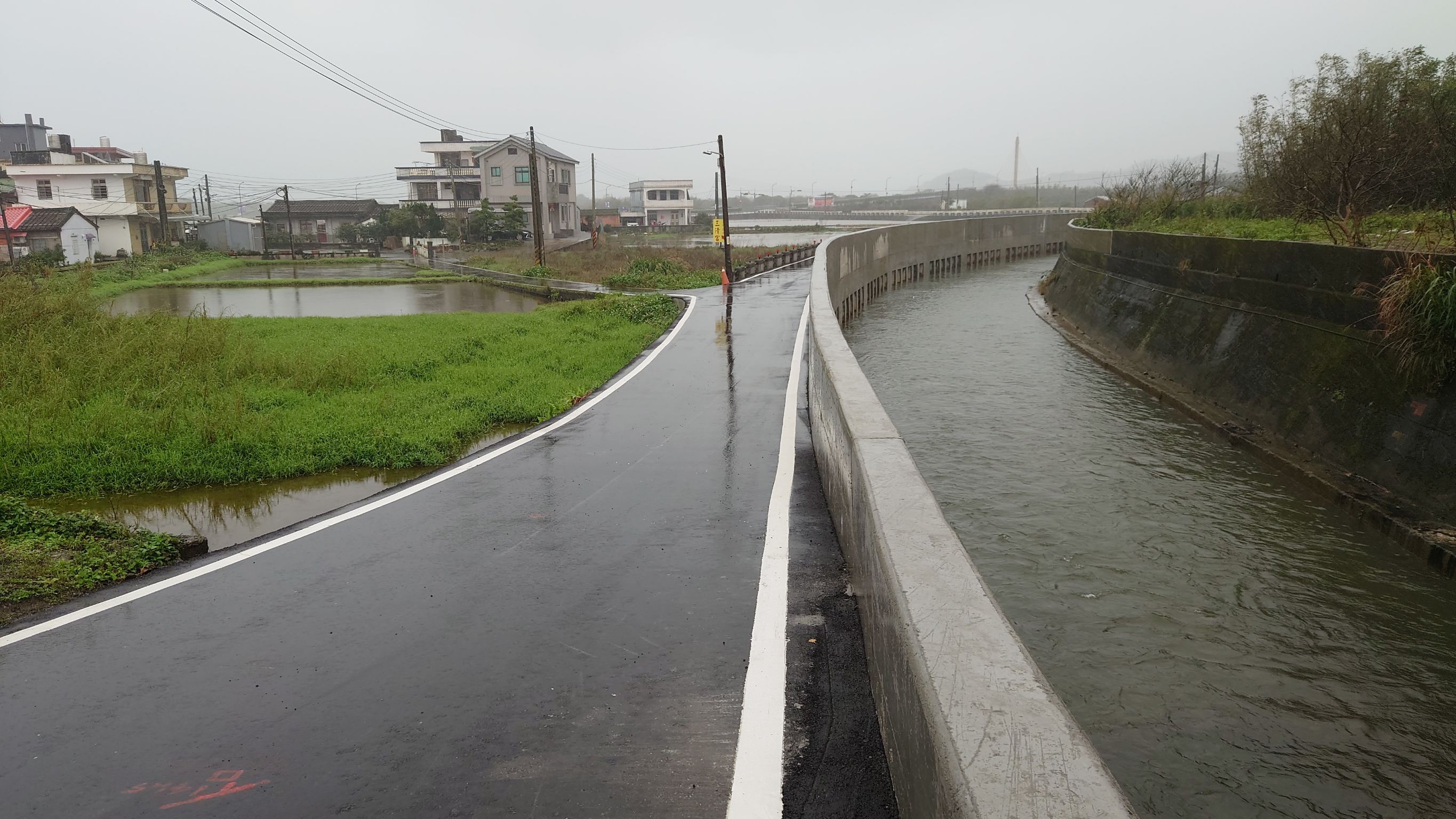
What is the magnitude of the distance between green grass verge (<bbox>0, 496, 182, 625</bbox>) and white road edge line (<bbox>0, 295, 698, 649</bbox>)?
332mm

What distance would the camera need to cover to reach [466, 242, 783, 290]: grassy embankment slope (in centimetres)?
3359

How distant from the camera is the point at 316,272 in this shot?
52344 millimetres

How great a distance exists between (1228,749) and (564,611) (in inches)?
190

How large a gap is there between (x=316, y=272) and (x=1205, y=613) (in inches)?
2107

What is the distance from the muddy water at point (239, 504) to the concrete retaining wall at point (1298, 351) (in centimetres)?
1179

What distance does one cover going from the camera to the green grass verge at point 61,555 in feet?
20.4

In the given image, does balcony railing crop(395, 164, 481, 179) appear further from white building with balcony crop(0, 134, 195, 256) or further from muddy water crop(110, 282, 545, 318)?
muddy water crop(110, 282, 545, 318)

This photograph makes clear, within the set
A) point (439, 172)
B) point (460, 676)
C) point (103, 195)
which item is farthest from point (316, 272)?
point (460, 676)

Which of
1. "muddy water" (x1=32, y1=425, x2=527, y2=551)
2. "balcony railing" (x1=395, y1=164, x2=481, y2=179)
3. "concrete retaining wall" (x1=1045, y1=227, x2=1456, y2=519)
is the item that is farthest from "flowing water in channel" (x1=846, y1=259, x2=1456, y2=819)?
"balcony railing" (x1=395, y1=164, x2=481, y2=179)

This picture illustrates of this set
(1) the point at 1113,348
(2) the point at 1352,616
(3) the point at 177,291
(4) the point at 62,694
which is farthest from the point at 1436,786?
(3) the point at 177,291

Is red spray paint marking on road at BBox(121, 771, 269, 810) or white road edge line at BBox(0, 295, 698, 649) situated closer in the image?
red spray paint marking on road at BBox(121, 771, 269, 810)

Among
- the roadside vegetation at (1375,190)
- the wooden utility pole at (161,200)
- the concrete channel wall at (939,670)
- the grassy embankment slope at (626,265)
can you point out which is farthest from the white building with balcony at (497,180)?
the concrete channel wall at (939,670)

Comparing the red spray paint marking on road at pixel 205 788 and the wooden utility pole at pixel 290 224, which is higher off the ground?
the wooden utility pole at pixel 290 224

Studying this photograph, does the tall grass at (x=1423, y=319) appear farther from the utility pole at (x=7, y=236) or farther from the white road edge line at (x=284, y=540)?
the utility pole at (x=7, y=236)
